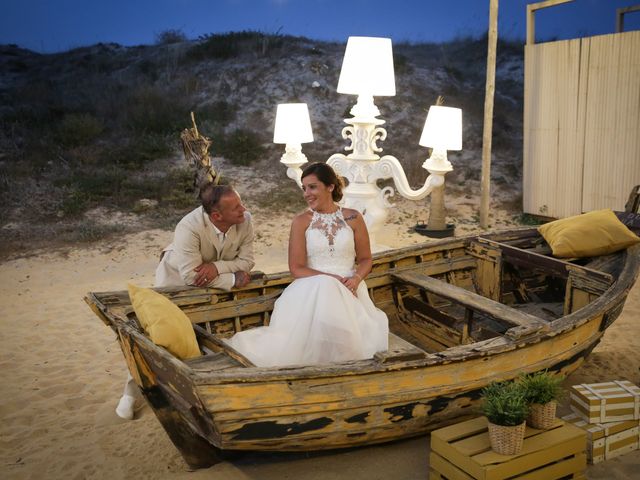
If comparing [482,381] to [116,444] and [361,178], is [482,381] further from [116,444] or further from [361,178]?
[361,178]

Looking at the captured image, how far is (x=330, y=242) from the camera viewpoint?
4.67 metres

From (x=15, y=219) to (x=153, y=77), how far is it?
9089 millimetres

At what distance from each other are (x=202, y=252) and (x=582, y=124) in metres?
7.64

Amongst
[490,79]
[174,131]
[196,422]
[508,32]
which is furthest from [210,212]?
[508,32]

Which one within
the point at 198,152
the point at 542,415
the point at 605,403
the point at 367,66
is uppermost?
the point at 367,66

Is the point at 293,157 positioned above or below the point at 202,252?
above

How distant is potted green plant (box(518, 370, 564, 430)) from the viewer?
3.59 m

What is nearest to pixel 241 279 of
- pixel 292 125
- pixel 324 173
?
pixel 324 173

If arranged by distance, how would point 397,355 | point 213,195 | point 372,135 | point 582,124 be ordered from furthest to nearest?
point 582,124
point 372,135
point 213,195
point 397,355

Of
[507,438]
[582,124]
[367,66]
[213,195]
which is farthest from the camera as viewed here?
[582,124]

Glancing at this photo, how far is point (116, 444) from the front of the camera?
14.4ft

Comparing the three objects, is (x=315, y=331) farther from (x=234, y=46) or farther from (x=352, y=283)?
(x=234, y=46)

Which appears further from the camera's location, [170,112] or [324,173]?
[170,112]

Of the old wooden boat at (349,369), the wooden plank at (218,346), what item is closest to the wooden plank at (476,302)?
the old wooden boat at (349,369)
